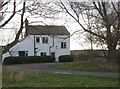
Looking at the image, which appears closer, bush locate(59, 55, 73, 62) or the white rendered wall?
bush locate(59, 55, 73, 62)

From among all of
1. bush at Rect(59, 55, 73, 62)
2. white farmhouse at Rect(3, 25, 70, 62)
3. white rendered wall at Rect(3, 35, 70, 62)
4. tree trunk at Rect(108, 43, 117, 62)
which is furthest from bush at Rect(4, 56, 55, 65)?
tree trunk at Rect(108, 43, 117, 62)

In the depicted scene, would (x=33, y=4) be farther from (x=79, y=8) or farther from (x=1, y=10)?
(x=79, y=8)

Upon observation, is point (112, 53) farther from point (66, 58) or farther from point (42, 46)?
point (42, 46)

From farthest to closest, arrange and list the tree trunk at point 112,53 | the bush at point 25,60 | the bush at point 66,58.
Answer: the bush at point 66,58, the bush at point 25,60, the tree trunk at point 112,53

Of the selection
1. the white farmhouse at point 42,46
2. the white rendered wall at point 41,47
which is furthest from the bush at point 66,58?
the white rendered wall at point 41,47

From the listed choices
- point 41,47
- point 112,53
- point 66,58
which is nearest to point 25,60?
point 66,58

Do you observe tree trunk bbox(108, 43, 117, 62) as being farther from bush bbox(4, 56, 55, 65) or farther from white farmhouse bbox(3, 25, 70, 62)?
white farmhouse bbox(3, 25, 70, 62)

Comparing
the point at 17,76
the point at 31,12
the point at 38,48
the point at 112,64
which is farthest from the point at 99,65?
the point at 38,48

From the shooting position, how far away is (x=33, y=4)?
14023mm

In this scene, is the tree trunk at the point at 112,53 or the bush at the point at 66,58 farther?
the bush at the point at 66,58

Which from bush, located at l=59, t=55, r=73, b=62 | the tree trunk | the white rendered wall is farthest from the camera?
the white rendered wall

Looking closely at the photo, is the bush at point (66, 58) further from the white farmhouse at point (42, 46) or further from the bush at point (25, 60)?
the white farmhouse at point (42, 46)

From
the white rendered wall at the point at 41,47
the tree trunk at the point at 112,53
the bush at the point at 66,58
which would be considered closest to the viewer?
the tree trunk at the point at 112,53

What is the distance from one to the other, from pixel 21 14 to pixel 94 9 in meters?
14.1
